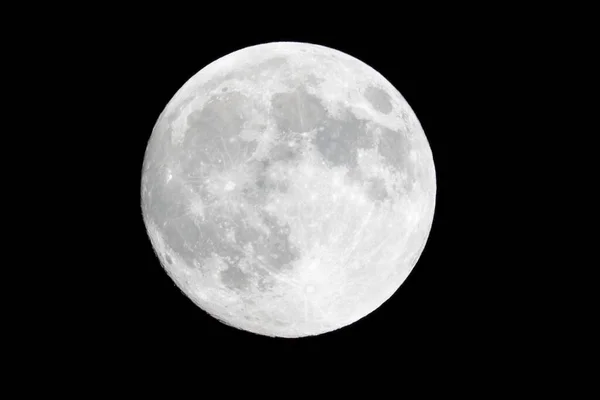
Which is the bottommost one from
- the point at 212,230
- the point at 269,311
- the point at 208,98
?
the point at 269,311

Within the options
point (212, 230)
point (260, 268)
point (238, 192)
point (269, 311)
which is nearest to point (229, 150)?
point (238, 192)

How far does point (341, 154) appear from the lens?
4270 millimetres

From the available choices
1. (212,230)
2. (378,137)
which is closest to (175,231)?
(212,230)

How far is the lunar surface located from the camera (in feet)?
13.9

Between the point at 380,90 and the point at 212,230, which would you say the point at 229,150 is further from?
the point at 380,90

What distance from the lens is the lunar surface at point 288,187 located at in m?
4.22

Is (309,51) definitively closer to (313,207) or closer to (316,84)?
(316,84)

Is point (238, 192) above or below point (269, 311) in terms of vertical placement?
above

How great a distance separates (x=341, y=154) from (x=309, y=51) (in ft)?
3.37

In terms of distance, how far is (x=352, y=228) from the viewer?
14.2 feet

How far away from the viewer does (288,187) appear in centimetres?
418

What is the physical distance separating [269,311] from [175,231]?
95cm

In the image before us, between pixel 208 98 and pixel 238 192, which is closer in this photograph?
pixel 238 192

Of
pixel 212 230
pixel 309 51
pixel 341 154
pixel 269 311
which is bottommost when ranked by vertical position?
pixel 269 311
